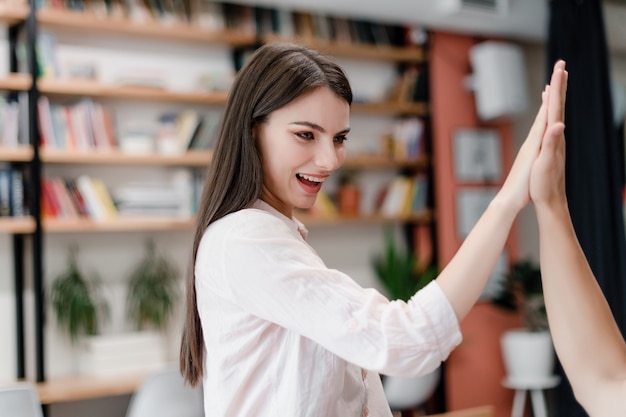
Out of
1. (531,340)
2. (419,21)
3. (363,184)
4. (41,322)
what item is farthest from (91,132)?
(531,340)

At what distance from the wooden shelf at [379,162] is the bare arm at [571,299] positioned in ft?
12.1

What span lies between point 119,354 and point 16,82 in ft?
4.86

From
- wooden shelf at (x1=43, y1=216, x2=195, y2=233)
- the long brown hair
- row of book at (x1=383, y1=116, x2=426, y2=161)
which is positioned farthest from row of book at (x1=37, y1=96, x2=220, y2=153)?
the long brown hair

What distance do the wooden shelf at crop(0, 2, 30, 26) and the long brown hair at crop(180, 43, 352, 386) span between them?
124 inches

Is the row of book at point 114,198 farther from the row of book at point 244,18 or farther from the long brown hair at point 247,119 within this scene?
the long brown hair at point 247,119

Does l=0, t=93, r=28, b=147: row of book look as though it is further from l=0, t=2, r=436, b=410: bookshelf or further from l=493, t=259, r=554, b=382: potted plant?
l=493, t=259, r=554, b=382: potted plant

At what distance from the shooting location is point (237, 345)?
47.2 inches

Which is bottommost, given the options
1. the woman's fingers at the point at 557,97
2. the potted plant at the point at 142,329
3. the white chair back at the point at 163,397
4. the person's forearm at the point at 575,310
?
the white chair back at the point at 163,397

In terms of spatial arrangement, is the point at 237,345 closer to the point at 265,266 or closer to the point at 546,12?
the point at 265,266

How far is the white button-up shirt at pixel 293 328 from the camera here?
108 cm

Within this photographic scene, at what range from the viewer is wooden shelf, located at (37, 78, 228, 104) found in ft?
13.5

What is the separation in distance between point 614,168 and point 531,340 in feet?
3.83

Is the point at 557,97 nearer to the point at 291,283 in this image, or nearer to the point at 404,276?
the point at 291,283

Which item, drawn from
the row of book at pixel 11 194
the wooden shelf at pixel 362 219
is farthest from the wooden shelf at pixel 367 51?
the row of book at pixel 11 194
